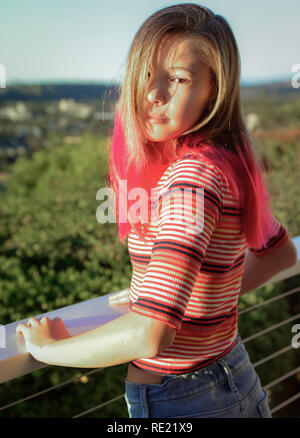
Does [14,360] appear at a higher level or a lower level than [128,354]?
lower

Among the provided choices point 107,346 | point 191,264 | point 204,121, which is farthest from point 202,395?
point 204,121

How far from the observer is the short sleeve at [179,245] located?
3.06 feet

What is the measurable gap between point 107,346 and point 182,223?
1.07 ft

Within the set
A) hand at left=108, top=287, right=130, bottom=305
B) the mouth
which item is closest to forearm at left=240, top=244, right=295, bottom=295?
hand at left=108, top=287, right=130, bottom=305

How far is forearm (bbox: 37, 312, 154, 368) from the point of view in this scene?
0.96 meters

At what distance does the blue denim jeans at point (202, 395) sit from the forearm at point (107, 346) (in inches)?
10.2

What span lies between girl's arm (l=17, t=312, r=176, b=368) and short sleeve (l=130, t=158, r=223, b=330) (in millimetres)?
28

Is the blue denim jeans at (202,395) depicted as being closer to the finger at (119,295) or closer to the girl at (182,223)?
the girl at (182,223)

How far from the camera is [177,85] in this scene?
112 cm

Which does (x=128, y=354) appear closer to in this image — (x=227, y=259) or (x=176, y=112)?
(x=227, y=259)
